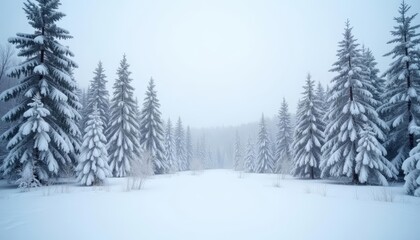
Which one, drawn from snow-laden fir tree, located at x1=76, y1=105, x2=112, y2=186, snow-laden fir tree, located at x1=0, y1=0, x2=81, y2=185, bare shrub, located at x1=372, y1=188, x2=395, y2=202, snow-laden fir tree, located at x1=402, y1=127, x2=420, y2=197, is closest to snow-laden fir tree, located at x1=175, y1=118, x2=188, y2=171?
snow-laden fir tree, located at x1=0, y1=0, x2=81, y2=185

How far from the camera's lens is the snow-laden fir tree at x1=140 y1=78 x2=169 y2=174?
34312 mm

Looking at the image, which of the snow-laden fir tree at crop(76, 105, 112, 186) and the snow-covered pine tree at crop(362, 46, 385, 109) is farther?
the snow-covered pine tree at crop(362, 46, 385, 109)

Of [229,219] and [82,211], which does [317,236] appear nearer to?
[229,219]

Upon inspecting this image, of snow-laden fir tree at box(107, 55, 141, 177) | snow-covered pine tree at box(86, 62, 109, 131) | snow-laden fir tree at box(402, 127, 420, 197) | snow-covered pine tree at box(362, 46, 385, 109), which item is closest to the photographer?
snow-laden fir tree at box(402, 127, 420, 197)

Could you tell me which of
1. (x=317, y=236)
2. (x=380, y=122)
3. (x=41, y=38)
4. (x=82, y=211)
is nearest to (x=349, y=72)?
(x=380, y=122)

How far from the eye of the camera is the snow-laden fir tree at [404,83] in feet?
61.9

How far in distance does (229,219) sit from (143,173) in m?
9.20

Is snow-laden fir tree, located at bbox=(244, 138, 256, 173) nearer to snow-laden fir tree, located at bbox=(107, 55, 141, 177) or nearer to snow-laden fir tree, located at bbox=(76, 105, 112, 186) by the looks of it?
snow-laden fir tree, located at bbox=(107, 55, 141, 177)

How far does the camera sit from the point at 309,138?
2689 cm

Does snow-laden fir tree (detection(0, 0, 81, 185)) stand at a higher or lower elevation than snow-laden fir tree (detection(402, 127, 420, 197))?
higher

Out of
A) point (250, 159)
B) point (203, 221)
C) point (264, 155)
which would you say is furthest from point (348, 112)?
point (250, 159)

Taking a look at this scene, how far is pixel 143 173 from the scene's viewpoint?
47.2ft

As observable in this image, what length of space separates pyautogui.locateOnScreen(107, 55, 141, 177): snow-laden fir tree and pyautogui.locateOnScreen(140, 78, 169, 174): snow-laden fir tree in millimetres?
4270

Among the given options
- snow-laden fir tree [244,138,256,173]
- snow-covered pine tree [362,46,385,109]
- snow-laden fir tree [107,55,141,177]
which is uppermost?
snow-covered pine tree [362,46,385,109]
